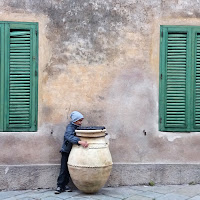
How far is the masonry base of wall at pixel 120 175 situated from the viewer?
5.74 m

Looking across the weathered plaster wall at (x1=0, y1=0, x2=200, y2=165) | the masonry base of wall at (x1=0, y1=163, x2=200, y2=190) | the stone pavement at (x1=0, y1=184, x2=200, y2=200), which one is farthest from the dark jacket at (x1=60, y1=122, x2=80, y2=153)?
the stone pavement at (x1=0, y1=184, x2=200, y2=200)

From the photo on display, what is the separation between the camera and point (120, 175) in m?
6.00

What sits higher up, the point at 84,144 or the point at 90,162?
the point at 84,144

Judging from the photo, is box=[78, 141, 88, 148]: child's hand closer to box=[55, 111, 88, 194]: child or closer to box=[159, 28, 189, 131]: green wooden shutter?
box=[55, 111, 88, 194]: child

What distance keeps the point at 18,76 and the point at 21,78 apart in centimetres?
6

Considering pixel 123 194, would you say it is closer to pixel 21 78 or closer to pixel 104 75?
pixel 104 75

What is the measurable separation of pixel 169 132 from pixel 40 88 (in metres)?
2.33

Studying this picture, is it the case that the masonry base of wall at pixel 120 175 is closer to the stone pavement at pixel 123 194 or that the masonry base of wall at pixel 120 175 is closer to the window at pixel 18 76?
the stone pavement at pixel 123 194

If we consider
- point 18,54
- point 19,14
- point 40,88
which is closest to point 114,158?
point 40,88

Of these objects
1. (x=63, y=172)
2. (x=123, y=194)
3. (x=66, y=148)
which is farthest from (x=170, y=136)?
(x=63, y=172)

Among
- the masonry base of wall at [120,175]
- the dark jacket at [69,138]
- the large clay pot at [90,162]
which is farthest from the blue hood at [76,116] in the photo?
the masonry base of wall at [120,175]

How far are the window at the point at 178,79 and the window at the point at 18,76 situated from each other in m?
2.17

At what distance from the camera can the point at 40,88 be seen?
19.1ft

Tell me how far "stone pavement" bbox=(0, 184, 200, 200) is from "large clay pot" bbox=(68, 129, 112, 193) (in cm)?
19
